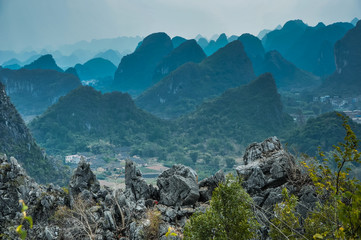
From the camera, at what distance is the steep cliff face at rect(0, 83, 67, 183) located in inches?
1747

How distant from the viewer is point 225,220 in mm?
4305

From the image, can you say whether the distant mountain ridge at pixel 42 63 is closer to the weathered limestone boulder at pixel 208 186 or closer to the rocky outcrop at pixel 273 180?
the weathered limestone boulder at pixel 208 186

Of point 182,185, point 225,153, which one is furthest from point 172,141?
point 182,185

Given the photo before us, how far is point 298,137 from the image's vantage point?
6053 centimetres

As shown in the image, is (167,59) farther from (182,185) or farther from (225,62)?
(182,185)

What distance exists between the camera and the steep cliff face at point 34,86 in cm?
12763

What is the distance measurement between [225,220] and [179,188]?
4245mm

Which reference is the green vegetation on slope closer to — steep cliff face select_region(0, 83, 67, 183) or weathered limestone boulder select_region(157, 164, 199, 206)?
steep cliff face select_region(0, 83, 67, 183)

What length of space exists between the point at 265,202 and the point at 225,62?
12870 centimetres

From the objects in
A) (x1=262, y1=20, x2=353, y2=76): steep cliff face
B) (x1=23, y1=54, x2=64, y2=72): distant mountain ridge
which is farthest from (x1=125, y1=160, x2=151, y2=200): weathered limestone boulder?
(x1=23, y1=54, x2=64, y2=72): distant mountain ridge

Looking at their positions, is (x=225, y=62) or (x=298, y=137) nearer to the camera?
(x=298, y=137)

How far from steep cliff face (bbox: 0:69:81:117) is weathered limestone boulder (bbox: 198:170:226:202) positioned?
132 metres

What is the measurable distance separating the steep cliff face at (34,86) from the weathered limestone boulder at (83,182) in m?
128

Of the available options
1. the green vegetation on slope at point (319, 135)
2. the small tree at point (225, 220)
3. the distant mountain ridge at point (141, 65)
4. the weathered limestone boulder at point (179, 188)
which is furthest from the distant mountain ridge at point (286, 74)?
the small tree at point (225, 220)
